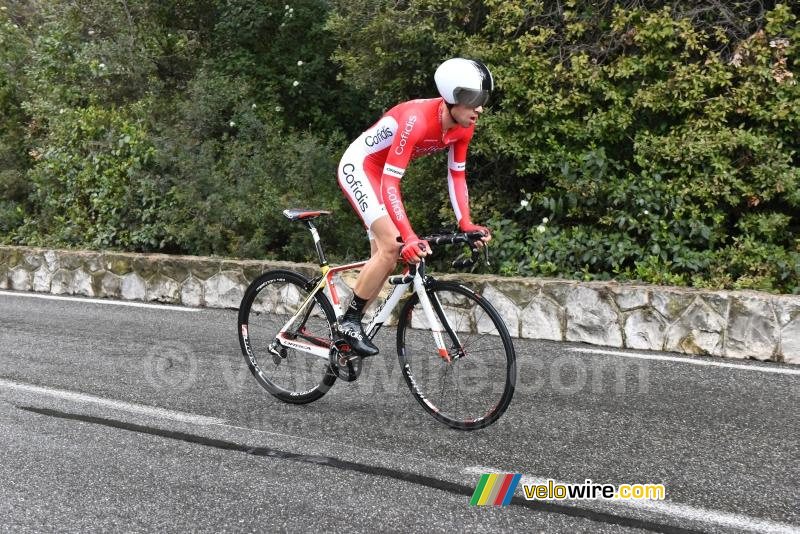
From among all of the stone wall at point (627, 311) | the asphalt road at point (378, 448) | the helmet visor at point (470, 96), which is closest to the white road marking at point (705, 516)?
the asphalt road at point (378, 448)

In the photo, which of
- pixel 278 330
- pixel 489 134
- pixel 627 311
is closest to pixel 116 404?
pixel 278 330

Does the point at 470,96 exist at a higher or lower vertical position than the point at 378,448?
higher

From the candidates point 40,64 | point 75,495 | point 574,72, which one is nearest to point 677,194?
point 574,72

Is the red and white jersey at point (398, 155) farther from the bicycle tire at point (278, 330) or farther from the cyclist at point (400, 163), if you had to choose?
the bicycle tire at point (278, 330)

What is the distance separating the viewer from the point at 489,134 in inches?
377

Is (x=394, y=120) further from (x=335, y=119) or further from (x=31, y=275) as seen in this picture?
(x=335, y=119)

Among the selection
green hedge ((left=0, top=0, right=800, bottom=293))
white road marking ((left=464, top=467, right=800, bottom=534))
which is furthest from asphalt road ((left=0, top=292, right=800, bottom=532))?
green hedge ((left=0, top=0, right=800, bottom=293))

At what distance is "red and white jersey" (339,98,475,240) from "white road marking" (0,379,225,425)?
172cm

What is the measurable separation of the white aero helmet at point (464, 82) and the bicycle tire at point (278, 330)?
5.47 feet

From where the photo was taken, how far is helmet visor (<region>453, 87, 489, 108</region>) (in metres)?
4.65

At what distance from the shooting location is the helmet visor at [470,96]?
465 centimetres

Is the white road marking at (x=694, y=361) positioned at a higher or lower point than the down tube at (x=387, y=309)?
lower

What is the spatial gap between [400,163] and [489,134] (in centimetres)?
493

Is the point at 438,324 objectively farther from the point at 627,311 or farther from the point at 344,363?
the point at 627,311
